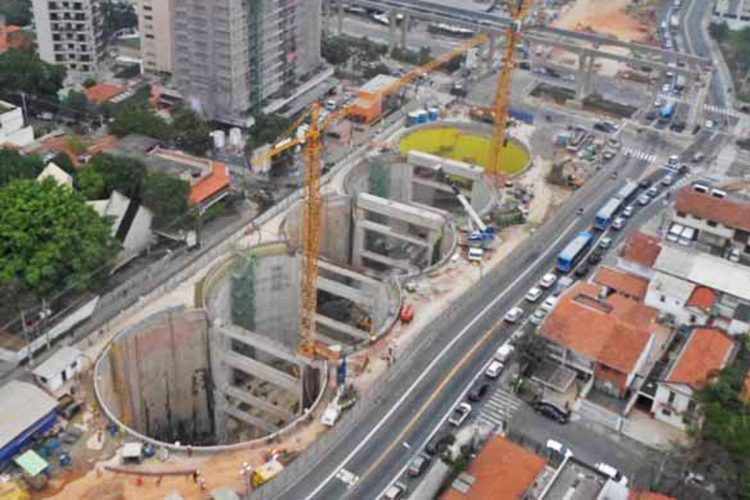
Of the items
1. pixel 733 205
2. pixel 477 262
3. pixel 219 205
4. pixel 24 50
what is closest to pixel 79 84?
pixel 24 50

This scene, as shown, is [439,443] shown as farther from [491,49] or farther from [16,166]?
[491,49]

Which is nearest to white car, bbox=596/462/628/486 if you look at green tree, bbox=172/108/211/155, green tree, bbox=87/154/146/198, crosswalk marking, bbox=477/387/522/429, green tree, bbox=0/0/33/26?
crosswalk marking, bbox=477/387/522/429

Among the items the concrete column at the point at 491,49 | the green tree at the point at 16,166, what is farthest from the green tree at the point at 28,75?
the concrete column at the point at 491,49

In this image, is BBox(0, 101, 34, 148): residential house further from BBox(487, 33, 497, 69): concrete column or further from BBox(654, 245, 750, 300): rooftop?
BBox(654, 245, 750, 300): rooftop

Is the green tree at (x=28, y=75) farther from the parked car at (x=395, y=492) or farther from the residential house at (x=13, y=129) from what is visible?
the parked car at (x=395, y=492)

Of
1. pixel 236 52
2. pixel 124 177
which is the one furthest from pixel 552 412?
pixel 236 52

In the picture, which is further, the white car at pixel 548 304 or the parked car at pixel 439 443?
the white car at pixel 548 304
